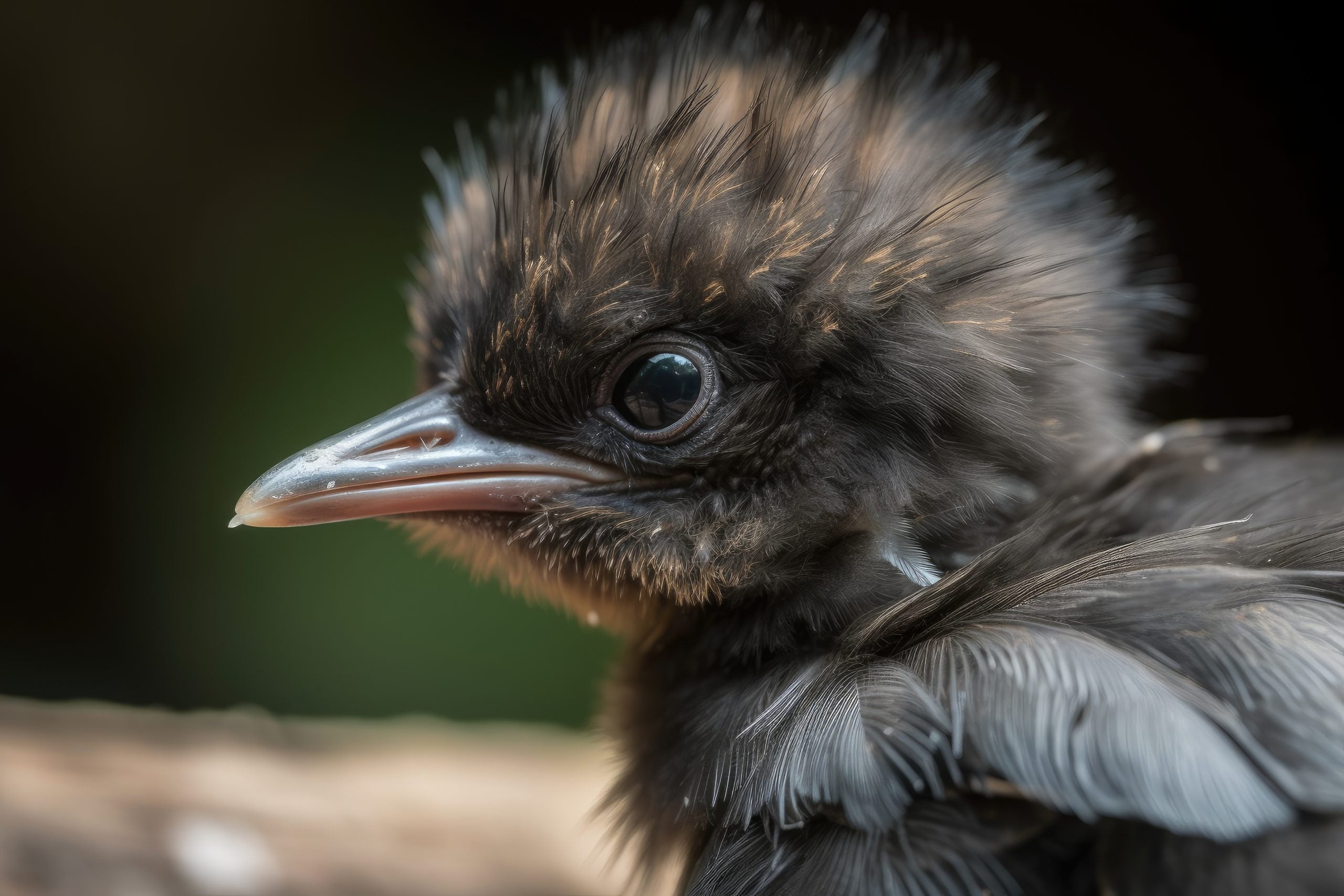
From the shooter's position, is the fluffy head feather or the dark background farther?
the dark background

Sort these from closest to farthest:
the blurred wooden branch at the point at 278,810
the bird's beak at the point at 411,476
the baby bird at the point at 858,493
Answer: the baby bird at the point at 858,493
the bird's beak at the point at 411,476
the blurred wooden branch at the point at 278,810

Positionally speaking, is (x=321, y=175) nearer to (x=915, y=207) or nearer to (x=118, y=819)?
(x=118, y=819)

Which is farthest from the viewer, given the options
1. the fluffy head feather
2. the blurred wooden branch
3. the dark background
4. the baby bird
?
the dark background

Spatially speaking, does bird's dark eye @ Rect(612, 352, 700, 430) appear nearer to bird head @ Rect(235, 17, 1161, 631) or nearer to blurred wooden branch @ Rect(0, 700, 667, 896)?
bird head @ Rect(235, 17, 1161, 631)

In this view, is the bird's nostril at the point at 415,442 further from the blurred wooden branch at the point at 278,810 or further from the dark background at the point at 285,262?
the dark background at the point at 285,262

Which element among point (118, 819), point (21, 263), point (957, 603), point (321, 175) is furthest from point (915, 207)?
point (21, 263)

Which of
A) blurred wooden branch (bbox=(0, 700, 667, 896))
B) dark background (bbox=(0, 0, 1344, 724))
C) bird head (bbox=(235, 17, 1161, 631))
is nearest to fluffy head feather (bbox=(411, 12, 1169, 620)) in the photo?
bird head (bbox=(235, 17, 1161, 631))

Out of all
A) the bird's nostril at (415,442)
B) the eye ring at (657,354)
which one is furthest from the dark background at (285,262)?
the eye ring at (657,354)
